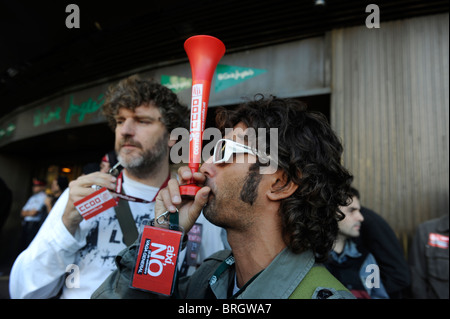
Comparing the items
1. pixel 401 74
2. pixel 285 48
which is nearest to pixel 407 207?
pixel 401 74

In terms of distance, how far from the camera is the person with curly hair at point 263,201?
1.46m

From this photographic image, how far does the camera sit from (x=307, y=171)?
61.7 inches

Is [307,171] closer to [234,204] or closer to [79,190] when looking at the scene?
[234,204]

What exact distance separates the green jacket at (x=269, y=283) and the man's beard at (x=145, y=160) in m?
0.69

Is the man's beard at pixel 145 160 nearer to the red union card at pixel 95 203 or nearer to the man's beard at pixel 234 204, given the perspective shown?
the red union card at pixel 95 203

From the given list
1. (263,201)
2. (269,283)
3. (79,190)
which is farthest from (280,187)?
(79,190)

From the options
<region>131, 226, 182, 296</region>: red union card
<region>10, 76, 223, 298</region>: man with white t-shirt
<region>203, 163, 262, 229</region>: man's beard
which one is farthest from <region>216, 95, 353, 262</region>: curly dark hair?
<region>10, 76, 223, 298</region>: man with white t-shirt

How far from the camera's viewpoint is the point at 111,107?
7.37 ft

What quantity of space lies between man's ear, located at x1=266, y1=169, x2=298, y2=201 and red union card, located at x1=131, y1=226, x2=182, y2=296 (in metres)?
0.58

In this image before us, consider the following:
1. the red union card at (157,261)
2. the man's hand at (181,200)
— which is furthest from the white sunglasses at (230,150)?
the red union card at (157,261)

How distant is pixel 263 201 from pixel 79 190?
39.6 inches

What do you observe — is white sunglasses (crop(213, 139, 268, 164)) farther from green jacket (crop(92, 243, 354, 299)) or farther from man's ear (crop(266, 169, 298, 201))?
green jacket (crop(92, 243, 354, 299))

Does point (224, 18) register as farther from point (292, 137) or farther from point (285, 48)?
point (292, 137)

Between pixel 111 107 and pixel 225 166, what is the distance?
3.90ft
